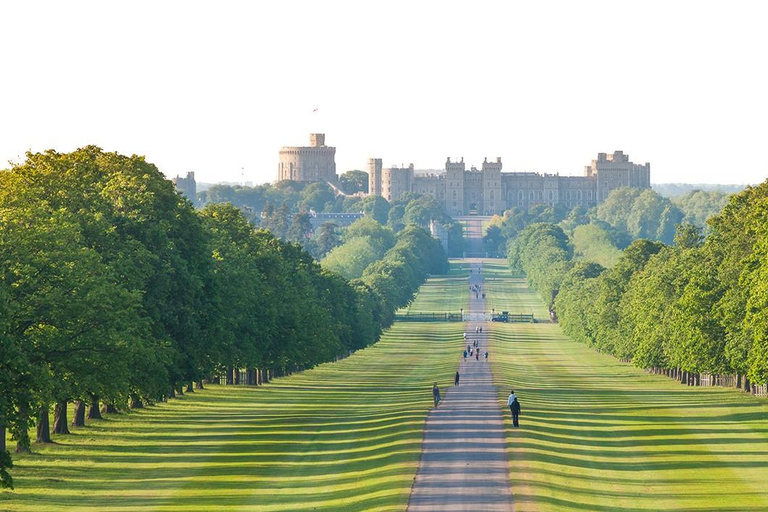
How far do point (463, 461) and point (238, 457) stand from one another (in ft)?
26.4

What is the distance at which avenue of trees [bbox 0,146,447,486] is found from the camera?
51.8 m

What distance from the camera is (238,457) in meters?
55.5

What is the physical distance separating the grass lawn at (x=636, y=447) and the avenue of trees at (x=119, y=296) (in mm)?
13791

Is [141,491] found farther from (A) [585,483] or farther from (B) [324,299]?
(B) [324,299]

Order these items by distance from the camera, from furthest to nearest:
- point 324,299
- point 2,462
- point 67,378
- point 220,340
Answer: point 324,299
point 220,340
point 67,378
point 2,462

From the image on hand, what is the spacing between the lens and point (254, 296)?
87.7 metres

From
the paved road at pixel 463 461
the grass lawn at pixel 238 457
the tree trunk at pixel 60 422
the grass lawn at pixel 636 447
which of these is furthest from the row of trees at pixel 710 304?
the tree trunk at pixel 60 422

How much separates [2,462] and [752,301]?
39.9 metres

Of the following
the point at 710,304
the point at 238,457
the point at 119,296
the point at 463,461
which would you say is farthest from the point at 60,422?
the point at 710,304

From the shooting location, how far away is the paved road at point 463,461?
4344 cm

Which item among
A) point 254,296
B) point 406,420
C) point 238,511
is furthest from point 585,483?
→ point 254,296

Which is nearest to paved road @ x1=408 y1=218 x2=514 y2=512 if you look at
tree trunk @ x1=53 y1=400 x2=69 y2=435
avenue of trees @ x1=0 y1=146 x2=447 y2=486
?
avenue of trees @ x1=0 y1=146 x2=447 y2=486

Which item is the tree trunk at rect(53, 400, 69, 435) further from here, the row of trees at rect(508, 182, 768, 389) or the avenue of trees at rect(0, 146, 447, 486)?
the row of trees at rect(508, 182, 768, 389)

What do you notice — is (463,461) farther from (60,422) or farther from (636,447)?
(60,422)
